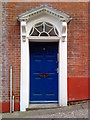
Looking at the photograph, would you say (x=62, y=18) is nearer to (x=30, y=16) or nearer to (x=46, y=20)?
(x=46, y=20)

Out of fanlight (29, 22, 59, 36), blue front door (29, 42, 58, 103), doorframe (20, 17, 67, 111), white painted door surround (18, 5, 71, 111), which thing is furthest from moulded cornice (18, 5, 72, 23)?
blue front door (29, 42, 58, 103)

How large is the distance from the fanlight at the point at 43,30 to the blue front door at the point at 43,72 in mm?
434

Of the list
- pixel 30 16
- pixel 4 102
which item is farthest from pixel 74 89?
pixel 30 16

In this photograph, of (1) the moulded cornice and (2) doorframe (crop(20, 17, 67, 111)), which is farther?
(2) doorframe (crop(20, 17, 67, 111))

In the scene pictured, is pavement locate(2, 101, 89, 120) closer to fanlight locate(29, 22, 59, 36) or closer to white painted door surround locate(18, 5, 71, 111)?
white painted door surround locate(18, 5, 71, 111)

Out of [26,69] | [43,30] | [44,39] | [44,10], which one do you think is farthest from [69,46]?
[26,69]

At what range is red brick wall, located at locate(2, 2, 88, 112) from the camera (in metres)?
6.27

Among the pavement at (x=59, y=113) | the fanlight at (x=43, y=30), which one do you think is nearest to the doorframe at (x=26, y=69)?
the fanlight at (x=43, y=30)

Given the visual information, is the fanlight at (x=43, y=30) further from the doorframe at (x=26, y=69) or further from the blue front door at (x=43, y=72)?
the blue front door at (x=43, y=72)

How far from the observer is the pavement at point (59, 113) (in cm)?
539

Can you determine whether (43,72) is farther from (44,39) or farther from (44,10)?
(44,10)

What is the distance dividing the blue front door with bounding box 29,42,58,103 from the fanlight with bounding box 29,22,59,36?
1.42 feet

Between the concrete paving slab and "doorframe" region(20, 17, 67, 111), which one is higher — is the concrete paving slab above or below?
below

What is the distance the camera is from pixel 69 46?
6.34 m
